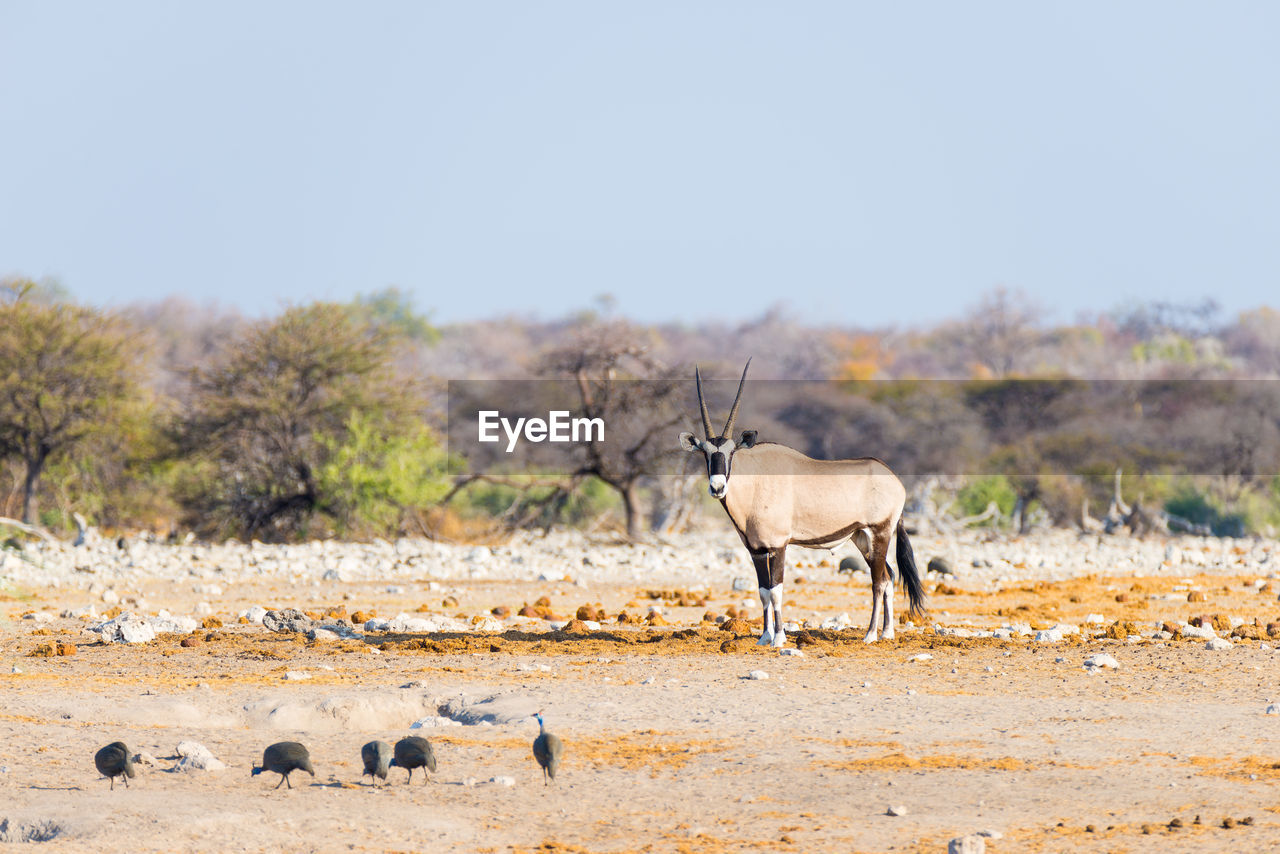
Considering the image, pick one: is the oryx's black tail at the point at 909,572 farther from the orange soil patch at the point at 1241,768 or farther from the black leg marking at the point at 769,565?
the orange soil patch at the point at 1241,768

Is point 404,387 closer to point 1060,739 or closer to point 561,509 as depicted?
point 561,509

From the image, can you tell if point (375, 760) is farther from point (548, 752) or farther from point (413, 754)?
point (548, 752)

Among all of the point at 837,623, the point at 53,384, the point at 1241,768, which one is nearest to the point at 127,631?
the point at 837,623

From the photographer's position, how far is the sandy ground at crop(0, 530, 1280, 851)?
6277mm

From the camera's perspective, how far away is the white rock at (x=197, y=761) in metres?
7.21

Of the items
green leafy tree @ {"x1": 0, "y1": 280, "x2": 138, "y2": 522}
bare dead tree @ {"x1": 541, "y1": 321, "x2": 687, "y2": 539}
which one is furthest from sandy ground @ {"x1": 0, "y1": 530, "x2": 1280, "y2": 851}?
green leafy tree @ {"x1": 0, "y1": 280, "x2": 138, "y2": 522}

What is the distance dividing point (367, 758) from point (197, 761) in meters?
0.98

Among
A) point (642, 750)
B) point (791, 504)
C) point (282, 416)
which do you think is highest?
point (282, 416)

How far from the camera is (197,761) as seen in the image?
23.7ft

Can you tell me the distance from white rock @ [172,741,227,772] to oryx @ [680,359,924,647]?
4190 mm

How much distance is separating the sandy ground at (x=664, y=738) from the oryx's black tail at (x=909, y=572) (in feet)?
0.80

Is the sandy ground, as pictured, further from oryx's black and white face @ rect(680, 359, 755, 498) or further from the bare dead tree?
the bare dead tree

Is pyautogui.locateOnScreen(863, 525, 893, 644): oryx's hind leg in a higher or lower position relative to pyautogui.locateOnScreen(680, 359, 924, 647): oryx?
lower

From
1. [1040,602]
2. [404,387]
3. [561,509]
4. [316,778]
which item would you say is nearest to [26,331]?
[404,387]
